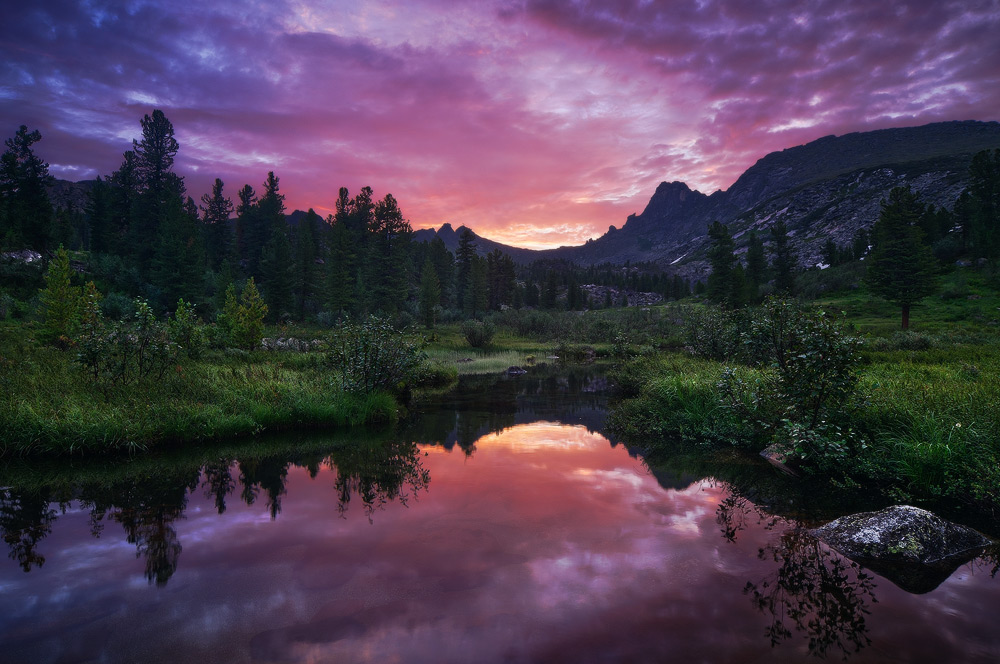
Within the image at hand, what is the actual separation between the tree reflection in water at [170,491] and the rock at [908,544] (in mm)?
7607

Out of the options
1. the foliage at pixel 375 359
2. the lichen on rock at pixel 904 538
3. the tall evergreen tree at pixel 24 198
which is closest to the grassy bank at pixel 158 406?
the foliage at pixel 375 359

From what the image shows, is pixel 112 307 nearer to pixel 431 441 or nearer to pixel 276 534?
pixel 431 441

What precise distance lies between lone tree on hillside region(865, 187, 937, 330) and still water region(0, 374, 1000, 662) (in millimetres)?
48896

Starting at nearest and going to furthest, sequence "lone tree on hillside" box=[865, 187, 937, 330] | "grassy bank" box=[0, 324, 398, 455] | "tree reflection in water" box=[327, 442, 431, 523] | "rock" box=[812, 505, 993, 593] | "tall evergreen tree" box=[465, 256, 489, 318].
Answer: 1. "rock" box=[812, 505, 993, 593]
2. "tree reflection in water" box=[327, 442, 431, 523]
3. "grassy bank" box=[0, 324, 398, 455]
4. "lone tree on hillside" box=[865, 187, 937, 330]
5. "tall evergreen tree" box=[465, 256, 489, 318]

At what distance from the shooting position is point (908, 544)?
6496 millimetres

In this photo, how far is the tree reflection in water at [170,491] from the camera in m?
7.13

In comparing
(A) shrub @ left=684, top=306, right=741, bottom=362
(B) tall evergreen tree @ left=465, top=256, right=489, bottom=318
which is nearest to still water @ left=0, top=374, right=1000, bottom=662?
(A) shrub @ left=684, top=306, right=741, bottom=362

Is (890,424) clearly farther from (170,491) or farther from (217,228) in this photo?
(217,228)

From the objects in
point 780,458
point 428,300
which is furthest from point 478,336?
point 780,458

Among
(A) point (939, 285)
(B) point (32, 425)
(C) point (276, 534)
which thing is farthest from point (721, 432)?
(A) point (939, 285)

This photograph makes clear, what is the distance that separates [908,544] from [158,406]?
16360mm

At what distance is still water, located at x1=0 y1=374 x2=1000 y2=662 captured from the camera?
4.85 metres

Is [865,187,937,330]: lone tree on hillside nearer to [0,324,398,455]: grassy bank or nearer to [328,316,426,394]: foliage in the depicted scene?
[328,316,426,394]: foliage

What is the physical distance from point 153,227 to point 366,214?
32365mm
